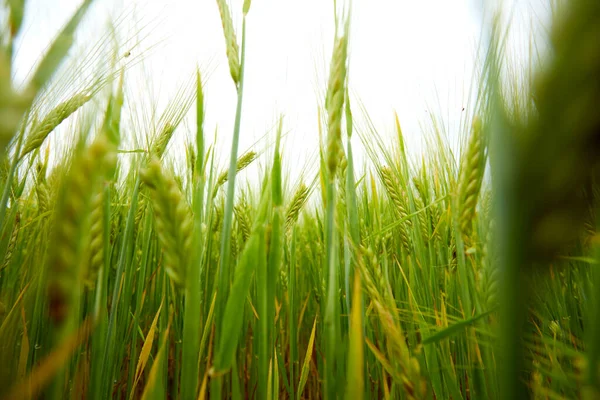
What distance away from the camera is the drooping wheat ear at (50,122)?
2.47 ft

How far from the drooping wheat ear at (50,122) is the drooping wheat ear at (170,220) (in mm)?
543

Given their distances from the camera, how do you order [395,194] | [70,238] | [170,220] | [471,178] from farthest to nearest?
[395,194], [471,178], [170,220], [70,238]

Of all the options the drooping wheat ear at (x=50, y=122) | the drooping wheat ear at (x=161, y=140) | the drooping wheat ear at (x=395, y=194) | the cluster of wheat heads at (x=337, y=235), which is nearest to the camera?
the cluster of wheat heads at (x=337, y=235)

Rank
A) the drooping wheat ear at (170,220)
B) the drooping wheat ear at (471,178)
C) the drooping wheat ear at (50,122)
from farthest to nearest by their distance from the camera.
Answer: the drooping wheat ear at (50,122) < the drooping wheat ear at (471,178) < the drooping wheat ear at (170,220)

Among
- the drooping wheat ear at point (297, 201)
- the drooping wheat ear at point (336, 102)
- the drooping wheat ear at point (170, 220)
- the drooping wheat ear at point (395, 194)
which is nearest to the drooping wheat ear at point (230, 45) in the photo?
the drooping wheat ear at point (336, 102)

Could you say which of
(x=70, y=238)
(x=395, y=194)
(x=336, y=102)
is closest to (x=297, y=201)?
(x=395, y=194)

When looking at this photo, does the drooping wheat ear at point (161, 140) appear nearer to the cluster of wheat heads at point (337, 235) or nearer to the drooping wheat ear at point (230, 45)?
the cluster of wheat heads at point (337, 235)

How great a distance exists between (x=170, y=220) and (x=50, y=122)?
620 millimetres

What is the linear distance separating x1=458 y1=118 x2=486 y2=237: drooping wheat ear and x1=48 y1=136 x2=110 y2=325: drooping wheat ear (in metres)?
0.51

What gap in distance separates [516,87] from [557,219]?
0.36m

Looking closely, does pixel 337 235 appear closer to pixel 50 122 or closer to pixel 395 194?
pixel 395 194

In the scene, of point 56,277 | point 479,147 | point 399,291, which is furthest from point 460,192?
point 399,291

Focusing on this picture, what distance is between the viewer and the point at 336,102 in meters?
0.56

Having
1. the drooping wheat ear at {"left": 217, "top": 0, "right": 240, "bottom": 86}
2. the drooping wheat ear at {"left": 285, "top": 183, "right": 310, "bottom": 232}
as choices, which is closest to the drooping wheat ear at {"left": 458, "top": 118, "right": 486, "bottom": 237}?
the drooping wheat ear at {"left": 217, "top": 0, "right": 240, "bottom": 86}
